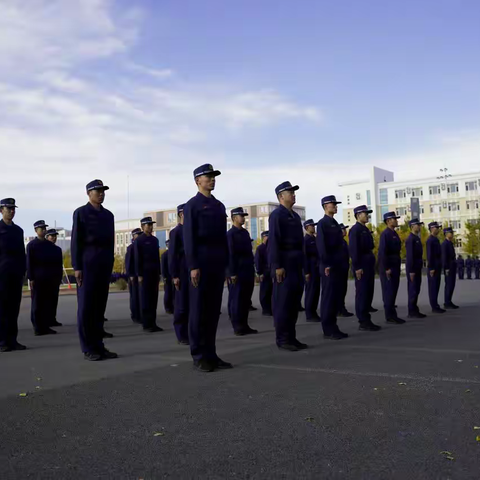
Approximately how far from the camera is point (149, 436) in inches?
154

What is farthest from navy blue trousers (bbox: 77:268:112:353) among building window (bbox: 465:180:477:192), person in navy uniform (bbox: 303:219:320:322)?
building window (bbox: 465:180:477:192)

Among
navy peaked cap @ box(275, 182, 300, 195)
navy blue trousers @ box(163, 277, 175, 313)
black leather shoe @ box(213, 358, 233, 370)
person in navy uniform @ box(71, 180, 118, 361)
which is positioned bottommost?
black leather shoe @ box(213, 358, 233, 370)

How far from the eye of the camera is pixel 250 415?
4.40 meters

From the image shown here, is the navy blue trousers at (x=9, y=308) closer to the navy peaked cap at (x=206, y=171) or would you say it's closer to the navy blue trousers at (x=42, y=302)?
the navy blue trousers at (x=42, y=302)

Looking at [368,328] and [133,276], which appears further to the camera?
[133,276]

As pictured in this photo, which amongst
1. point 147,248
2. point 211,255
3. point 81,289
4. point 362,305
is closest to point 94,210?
point 81,289

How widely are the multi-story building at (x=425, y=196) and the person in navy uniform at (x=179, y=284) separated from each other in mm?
92752

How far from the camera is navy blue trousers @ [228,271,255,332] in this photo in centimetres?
1040

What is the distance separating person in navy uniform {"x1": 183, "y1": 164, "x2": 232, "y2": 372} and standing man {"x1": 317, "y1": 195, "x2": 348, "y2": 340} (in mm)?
2818

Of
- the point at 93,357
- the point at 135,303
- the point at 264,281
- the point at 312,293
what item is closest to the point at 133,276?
the point at 135,303

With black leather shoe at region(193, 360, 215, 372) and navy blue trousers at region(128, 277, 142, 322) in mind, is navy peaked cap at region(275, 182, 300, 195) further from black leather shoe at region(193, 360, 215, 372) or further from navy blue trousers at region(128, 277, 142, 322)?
navy blue trousers at region(128, 277, 142, 322)

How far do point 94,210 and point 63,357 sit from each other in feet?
6.41

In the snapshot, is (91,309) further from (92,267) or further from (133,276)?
(133,276)

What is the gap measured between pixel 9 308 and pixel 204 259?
3.72m
